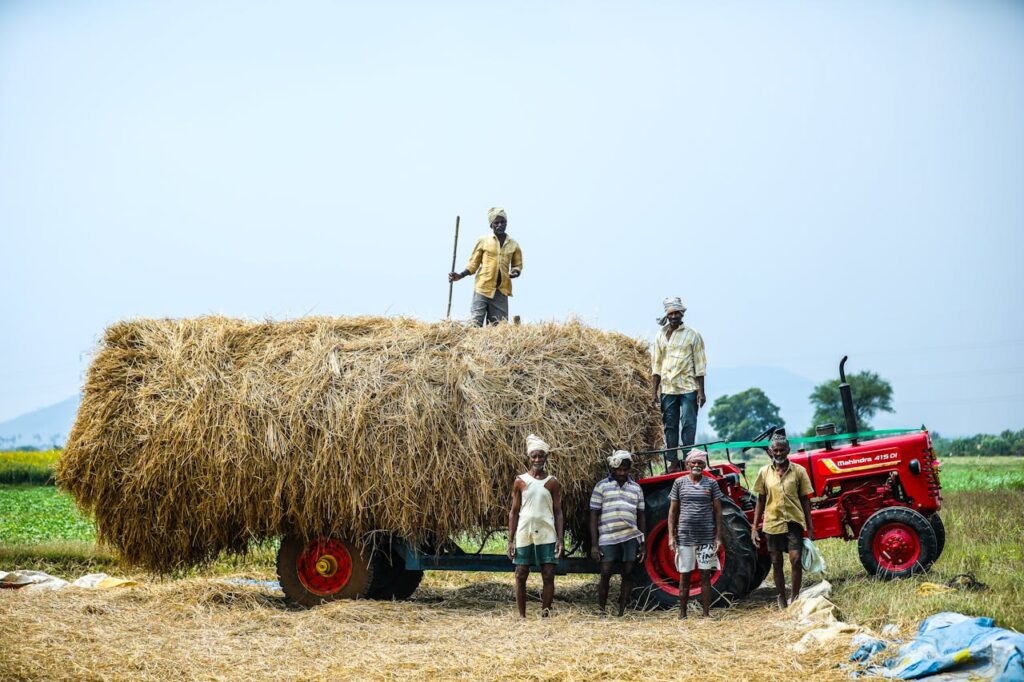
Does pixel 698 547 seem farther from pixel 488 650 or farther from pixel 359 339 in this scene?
pixel 359 339

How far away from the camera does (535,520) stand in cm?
985

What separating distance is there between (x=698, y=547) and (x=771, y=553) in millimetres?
742

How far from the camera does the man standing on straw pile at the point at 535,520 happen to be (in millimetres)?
9852

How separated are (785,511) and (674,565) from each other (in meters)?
1.42

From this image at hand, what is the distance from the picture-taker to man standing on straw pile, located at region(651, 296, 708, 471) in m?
10.9

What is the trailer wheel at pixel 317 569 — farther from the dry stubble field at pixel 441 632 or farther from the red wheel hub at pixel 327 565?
the dry stubble field at pixel 441 632

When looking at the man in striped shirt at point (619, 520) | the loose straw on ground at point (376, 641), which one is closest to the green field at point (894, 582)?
the loose straw on ground at point (376, 641)

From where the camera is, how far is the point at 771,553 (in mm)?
9930

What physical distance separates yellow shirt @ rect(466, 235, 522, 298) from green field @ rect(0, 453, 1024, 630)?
3934mm

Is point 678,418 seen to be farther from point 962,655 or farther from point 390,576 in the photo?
point 962,655

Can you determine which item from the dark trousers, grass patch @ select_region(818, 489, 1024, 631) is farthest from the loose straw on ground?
the dark trousers

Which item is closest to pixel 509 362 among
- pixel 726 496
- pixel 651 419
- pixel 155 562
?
pixel 651 419

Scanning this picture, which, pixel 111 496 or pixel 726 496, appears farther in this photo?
pixel 111 496

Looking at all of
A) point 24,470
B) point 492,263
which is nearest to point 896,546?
point 492,263
